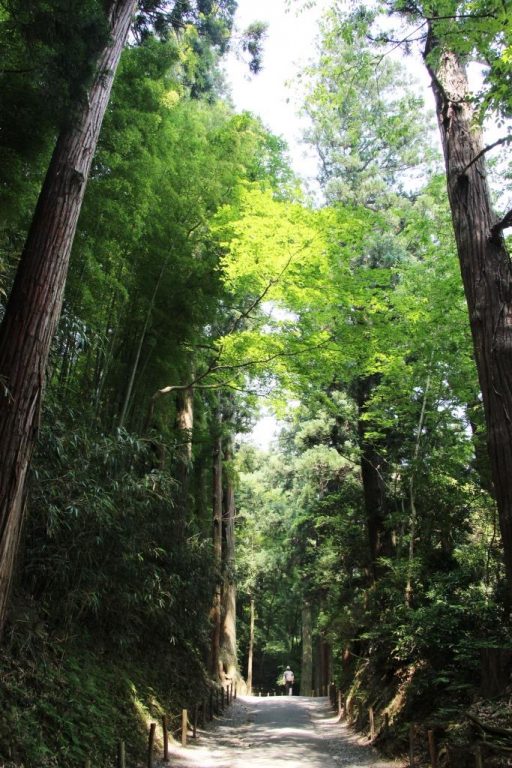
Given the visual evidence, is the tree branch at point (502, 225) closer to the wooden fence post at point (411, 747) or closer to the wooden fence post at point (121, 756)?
the wooden fence post at point (411, 747)

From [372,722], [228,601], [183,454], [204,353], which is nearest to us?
[372,722]

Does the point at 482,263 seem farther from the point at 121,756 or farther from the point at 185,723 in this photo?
the point at 185,723

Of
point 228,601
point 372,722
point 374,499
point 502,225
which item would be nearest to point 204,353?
point 374,499

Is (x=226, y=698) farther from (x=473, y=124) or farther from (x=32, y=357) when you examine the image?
(x=473, y=124)

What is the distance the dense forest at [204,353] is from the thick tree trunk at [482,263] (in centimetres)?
2

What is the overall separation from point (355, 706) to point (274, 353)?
22.3 feet

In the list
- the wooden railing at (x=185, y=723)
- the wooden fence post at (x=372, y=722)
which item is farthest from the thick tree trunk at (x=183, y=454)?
the wooden fence post at (x=372, y=722)

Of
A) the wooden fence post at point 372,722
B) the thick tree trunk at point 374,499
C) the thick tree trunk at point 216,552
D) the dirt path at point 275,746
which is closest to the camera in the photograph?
the dirt path at point 275,746

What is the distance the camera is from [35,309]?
12.5ft

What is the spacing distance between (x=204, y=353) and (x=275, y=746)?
6.82 metres

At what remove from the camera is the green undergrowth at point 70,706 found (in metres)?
4.02

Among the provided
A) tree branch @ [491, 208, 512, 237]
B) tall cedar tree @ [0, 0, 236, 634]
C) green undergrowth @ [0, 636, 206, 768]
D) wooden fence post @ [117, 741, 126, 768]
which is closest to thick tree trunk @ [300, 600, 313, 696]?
green undergrowth @ [0, 636, 206, 768]

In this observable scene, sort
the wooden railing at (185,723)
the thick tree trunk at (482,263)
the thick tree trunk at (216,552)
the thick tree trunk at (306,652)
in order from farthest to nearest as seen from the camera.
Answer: the thick tree trunk at (306,652) → the thick tree trunk at (216,552) → the wooden railing at (185,723) → the thick tree trunk at (482,263)

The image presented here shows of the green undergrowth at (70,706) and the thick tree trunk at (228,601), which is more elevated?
the thick tree trunk at (228,601)
